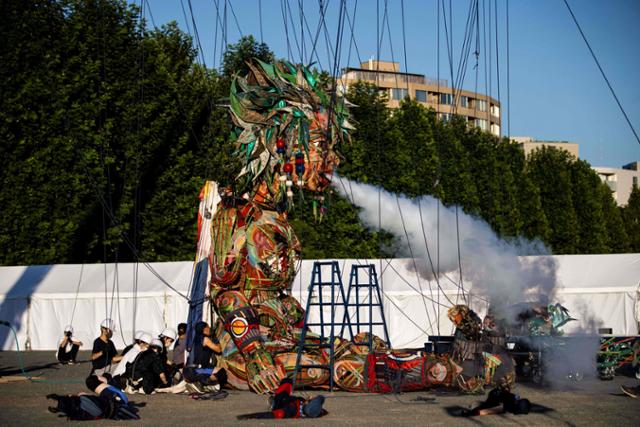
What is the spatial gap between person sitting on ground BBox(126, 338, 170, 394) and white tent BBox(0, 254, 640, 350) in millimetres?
10893

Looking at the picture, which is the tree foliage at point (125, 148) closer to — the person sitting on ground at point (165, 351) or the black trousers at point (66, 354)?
the black trousers at point (66, 354)

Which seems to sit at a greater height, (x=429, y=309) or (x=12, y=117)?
(x=12, y=117)

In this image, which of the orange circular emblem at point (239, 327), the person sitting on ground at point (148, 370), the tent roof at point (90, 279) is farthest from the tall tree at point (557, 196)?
the person sitting on ground at point (148, 370)

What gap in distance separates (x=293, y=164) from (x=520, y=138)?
119996 mm

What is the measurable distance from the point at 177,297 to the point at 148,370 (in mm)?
13279

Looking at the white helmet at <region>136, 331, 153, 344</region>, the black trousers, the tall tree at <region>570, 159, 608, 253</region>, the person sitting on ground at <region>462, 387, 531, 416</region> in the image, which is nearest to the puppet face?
the white helmet at <region>136, 331, 153, 344</region>

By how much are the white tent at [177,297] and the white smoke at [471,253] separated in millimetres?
932

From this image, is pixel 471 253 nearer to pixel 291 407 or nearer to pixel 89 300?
pixel 291 407

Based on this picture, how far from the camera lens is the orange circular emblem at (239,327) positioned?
18.2 m

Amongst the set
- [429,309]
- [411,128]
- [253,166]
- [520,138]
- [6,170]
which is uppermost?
[520,138]

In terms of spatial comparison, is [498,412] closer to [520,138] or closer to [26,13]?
[26,13]

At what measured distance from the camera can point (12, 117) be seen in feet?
118

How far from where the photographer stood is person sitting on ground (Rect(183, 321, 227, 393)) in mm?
18438

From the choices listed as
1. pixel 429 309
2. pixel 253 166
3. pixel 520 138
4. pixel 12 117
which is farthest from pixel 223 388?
pixel 520 138
